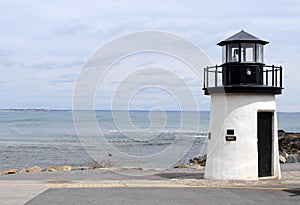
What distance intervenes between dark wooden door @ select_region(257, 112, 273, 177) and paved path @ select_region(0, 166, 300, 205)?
523mm

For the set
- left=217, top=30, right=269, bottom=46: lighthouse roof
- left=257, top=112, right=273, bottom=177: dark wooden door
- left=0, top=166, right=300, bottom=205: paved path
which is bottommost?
left=0, top=166, right=300, bottom=205: paved path

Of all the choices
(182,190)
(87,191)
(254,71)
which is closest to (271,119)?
(254,71)

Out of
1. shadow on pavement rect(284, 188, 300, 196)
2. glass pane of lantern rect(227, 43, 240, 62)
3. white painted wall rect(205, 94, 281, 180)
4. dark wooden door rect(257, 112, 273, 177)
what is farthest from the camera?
dark wooden door rect(257, 112, 273, 177)

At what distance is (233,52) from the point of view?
1622 centimetres

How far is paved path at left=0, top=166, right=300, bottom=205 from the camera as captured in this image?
12.2m

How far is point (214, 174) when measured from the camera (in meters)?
16.2

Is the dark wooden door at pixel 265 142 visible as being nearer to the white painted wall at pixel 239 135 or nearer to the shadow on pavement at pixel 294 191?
the white painted wall at pixel 239 135

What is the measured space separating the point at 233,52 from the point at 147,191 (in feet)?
17.3

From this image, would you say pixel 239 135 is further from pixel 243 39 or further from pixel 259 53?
pixel 243 39

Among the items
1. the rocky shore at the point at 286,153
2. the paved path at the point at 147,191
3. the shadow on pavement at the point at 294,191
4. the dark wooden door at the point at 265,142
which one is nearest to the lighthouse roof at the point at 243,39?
A: the dark wooden door at the point at 265,142

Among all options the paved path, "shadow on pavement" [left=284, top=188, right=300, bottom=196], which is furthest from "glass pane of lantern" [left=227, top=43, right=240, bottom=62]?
"shadow on pavement" [left=284, top=188, right=300, bottom=196]

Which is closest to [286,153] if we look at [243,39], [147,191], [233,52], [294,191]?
[233,52]

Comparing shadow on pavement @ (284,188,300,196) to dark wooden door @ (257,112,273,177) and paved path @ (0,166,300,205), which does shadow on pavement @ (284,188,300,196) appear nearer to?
paved path @ (0,166,300,205)

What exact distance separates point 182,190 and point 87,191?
2.44m
